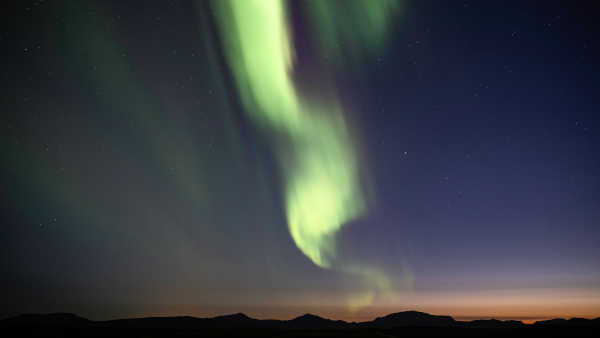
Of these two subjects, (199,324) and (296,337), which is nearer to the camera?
(296,337)

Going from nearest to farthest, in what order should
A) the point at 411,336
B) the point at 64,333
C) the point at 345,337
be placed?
the point at 345,337, the point at 411,336, the point at 64,333

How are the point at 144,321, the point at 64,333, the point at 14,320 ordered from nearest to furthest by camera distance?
1. the point at 64,333
2. the point at 144,321
3. the point at 14,320

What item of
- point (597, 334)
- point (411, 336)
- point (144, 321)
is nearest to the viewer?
point (597, 334)

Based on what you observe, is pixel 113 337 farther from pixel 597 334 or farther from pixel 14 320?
pixel 14 320

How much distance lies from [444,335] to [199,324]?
145 metres

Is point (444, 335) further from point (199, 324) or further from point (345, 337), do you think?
point (199, 324)

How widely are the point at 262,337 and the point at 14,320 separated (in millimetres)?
214394

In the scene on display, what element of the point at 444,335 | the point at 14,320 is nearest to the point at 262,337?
the point at 444,335

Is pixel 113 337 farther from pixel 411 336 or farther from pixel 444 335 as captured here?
pixel 444 335

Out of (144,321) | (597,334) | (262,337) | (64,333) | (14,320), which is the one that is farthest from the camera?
(14,320)

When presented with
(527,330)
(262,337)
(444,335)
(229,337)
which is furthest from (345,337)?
(527,330)

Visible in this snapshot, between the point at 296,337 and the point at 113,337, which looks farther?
the point at 113,337

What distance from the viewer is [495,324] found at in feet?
609

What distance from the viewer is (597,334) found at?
6200 centimetres
